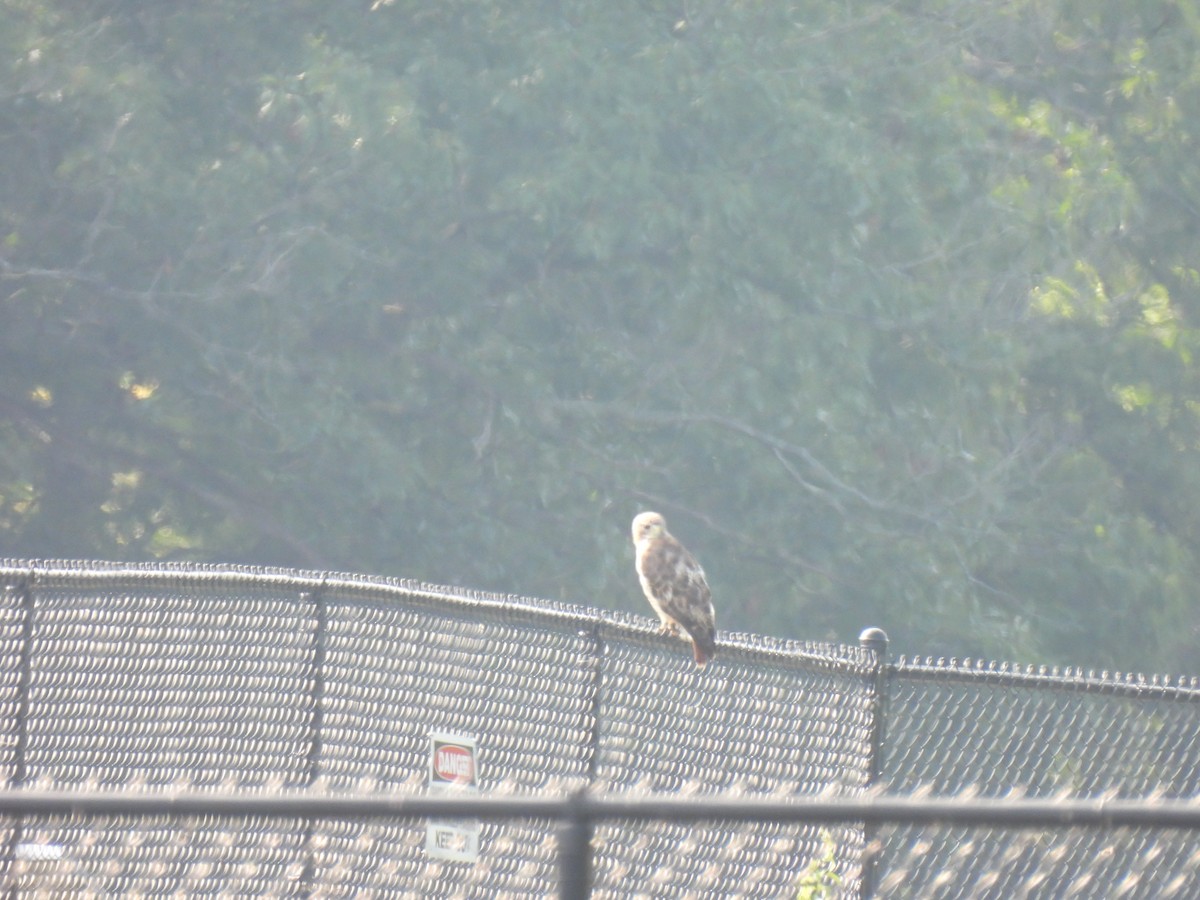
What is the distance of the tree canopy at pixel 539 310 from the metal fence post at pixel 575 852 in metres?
12.8

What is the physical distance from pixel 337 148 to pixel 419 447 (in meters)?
2.86

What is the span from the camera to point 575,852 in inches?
103

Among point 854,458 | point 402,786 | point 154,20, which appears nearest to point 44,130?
point 154,20

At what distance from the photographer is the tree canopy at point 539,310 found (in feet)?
50.3

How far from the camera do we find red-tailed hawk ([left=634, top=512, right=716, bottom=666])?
717 cm

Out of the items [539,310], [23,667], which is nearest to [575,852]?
[23,667]

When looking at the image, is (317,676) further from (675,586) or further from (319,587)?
(675,586)

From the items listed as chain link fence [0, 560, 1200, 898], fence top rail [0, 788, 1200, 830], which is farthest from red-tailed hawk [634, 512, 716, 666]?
fence top rail [0, 788, 1200, 830]

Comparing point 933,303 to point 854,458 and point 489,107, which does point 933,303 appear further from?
point 489,107

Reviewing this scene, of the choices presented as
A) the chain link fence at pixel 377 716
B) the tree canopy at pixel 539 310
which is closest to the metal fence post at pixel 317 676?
the chain link fence at pixel 377 716

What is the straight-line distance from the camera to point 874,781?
5.09 metres

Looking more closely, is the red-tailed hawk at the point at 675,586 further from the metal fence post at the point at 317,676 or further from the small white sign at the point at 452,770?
the metal fence post at the point at 317,676

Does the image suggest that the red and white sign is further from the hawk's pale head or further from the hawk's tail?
the hawk's pale head

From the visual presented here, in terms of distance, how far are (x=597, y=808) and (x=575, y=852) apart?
86 mm
